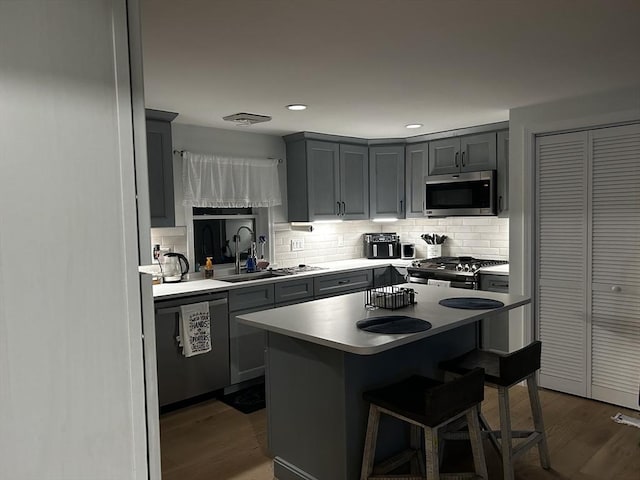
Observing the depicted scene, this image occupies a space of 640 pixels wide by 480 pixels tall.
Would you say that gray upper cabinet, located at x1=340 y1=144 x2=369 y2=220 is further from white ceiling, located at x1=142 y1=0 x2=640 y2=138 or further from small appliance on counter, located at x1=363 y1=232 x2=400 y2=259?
white ceiling, located at x1=142 y1=0 x2=640 y2=138

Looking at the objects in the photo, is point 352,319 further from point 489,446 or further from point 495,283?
point 495,283

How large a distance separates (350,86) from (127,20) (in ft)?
6.87

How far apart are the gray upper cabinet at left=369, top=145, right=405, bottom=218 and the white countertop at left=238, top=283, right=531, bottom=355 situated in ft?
6.95

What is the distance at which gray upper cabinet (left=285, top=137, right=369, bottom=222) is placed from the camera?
4840 mm

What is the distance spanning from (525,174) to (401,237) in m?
2.09

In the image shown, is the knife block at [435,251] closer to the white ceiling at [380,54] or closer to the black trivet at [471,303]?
the white ceiling at [380,54]

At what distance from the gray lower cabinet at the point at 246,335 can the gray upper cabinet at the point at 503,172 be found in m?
2.15

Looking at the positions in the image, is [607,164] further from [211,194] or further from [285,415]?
[211,194]

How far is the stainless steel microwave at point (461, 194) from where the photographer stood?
449 cm

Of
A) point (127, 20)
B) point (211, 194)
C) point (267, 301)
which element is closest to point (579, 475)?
point (267, 301)

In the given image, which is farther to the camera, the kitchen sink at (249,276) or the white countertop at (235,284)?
the kitchen sink at (249,276)

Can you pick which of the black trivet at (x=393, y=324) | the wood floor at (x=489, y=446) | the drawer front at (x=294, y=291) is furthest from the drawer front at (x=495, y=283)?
the black trivet at (x=393, y=324)

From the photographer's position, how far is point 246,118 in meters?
3.86

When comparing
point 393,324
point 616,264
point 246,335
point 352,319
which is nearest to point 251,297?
point 246,335
